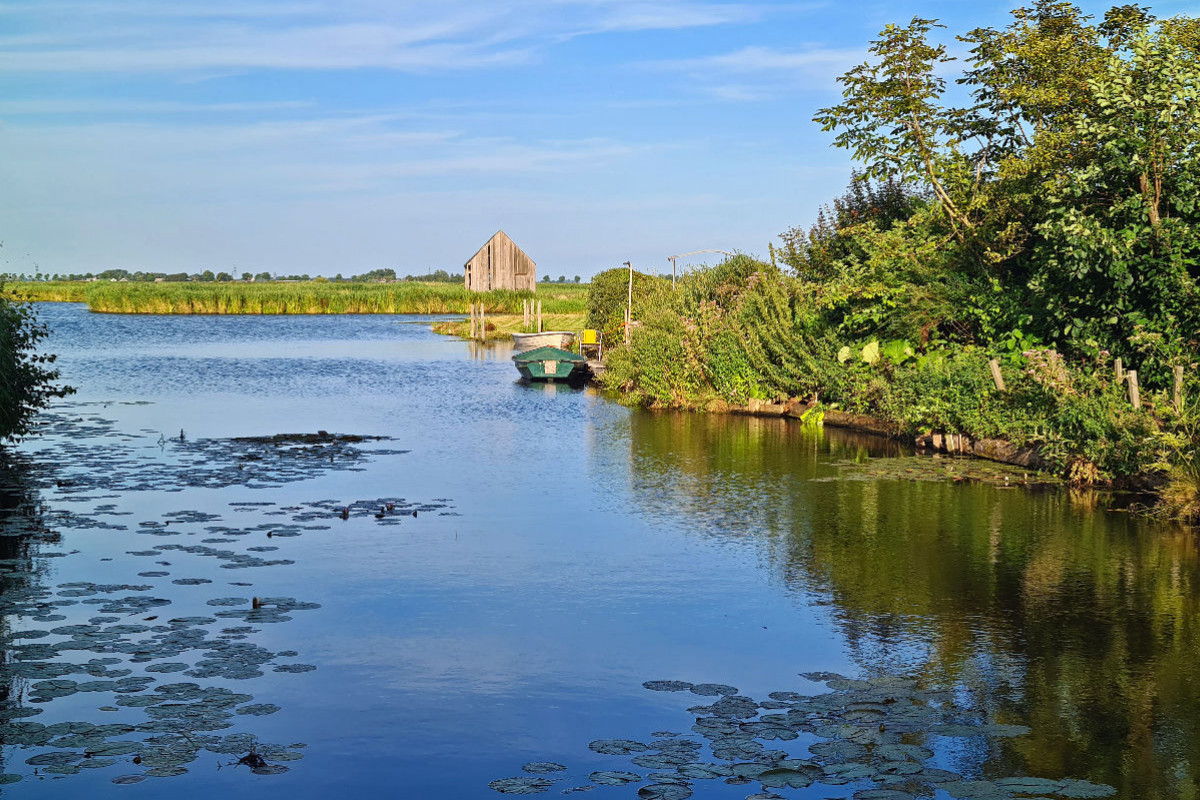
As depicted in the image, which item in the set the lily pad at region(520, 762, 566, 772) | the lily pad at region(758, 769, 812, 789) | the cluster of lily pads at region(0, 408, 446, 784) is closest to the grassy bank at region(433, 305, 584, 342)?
the cluster of lily pads at region(0, 408, 446, 784)

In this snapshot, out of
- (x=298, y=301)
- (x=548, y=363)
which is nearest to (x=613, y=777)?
(x=548, y=363)

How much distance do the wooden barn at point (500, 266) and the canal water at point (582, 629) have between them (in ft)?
289

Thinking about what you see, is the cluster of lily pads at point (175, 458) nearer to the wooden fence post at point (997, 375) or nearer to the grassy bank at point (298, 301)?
the wooden fence post at point (997, 375)

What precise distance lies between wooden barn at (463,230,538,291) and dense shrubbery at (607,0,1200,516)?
241ft

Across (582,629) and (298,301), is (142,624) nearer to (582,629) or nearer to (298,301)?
(582,629)

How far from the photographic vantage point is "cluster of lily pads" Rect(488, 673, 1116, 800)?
7691mm

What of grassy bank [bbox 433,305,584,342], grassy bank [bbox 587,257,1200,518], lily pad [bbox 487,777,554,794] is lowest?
lily pad [bbox 487,777,554,794]

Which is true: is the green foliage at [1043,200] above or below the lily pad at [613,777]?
above

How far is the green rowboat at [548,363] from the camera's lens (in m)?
46.2

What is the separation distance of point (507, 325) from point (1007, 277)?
64.4m

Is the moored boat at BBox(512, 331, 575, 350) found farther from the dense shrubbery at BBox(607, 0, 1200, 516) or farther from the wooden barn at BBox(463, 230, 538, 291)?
the wooden barn at BBox(463, 230, 538, 291)

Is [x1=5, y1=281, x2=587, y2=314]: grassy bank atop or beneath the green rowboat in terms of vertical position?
atop

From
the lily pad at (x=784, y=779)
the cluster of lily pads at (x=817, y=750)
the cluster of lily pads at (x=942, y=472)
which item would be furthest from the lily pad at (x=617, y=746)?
the cluster of lily pads at (x=942, y=472)

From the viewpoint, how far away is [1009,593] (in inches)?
512
